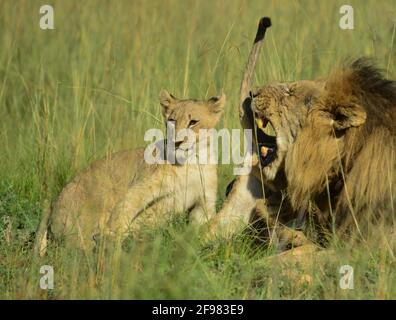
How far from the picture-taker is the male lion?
447 centimetres

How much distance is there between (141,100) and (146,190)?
1.89 metres

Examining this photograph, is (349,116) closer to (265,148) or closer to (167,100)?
(265,148)

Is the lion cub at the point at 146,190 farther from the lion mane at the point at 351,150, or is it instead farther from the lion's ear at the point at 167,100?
the lion mane at the point at 351,150

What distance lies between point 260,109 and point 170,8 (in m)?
4.39

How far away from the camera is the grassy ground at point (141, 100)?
4145mm

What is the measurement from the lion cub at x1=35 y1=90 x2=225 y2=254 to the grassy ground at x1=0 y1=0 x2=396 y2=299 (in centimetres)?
25

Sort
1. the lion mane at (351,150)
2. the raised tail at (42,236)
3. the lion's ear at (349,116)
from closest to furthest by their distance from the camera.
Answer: the lion's ear at (349,116) < the lion mane at (351,150) < the raised tail at (42,236)

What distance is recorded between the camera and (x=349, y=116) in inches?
173

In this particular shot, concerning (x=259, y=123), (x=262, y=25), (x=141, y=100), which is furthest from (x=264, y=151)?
(x=141, y=100)

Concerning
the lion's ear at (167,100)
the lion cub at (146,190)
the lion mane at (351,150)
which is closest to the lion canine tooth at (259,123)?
the lion mane at (351,150)

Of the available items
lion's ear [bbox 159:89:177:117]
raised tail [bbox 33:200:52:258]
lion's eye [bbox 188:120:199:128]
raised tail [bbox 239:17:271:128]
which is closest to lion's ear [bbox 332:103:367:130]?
raised tail [bbox 239:17:271:128]

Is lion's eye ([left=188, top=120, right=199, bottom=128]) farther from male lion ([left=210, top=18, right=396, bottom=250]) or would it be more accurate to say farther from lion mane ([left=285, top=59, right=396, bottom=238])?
lion mane ([left=285, top=59, right=396, bottom=238])

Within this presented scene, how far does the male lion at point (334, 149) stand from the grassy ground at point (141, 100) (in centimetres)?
29
